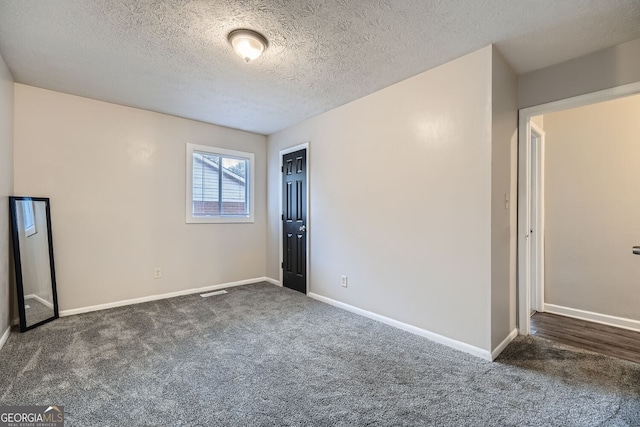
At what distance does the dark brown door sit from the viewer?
13.7ft

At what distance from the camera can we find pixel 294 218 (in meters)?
4.38

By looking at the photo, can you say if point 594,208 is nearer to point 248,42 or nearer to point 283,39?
point 283,39

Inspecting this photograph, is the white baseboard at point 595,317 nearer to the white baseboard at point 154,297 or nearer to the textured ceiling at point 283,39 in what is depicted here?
the textured ceiling at point 283,39

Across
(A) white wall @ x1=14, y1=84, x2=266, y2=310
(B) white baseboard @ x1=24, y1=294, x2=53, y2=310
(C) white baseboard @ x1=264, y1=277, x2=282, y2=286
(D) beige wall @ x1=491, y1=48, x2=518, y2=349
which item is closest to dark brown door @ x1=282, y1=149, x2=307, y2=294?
(C) white baseboard @ x1=264, y1=277, x2=282, y2=286

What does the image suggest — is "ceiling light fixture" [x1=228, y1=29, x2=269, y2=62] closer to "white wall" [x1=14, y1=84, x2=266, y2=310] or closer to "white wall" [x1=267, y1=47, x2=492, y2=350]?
"white wall" [x1=267, y1=47, x2=492, y2=350]

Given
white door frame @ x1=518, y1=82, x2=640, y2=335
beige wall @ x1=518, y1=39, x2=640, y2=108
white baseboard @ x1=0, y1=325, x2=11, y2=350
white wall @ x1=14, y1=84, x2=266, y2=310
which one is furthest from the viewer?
white wall @ x1=14, y1=84, x2=266, y2=310

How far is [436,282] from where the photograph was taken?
8.71 feet

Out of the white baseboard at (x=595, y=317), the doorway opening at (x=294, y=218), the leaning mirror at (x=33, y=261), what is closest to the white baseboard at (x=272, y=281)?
the doorway opening at (x=294, y=218)

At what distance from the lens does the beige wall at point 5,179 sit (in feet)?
8.37

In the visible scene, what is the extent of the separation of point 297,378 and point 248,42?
244 centimetres

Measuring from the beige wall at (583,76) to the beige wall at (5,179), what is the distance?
466 centimetres

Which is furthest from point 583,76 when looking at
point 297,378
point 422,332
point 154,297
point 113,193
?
point 154,297

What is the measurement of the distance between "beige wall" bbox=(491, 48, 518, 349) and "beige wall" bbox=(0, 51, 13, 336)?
163 inches

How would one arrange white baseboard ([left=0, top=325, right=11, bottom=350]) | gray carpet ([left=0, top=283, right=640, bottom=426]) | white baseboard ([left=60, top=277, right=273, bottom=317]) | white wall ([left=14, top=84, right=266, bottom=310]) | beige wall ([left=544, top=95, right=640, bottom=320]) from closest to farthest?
gray carpet ([left=0, top=283, right=640, bottom=426])
white baseboard ([left=0, top=325, right=11, bottom=350])
beige wall ([left=544, top=95, right=640, bottom=320])
white wall ([left=14, top=84, right=266, bottom=310])
white baseboard ([left=60, top=277, right=273, bottom=317])
